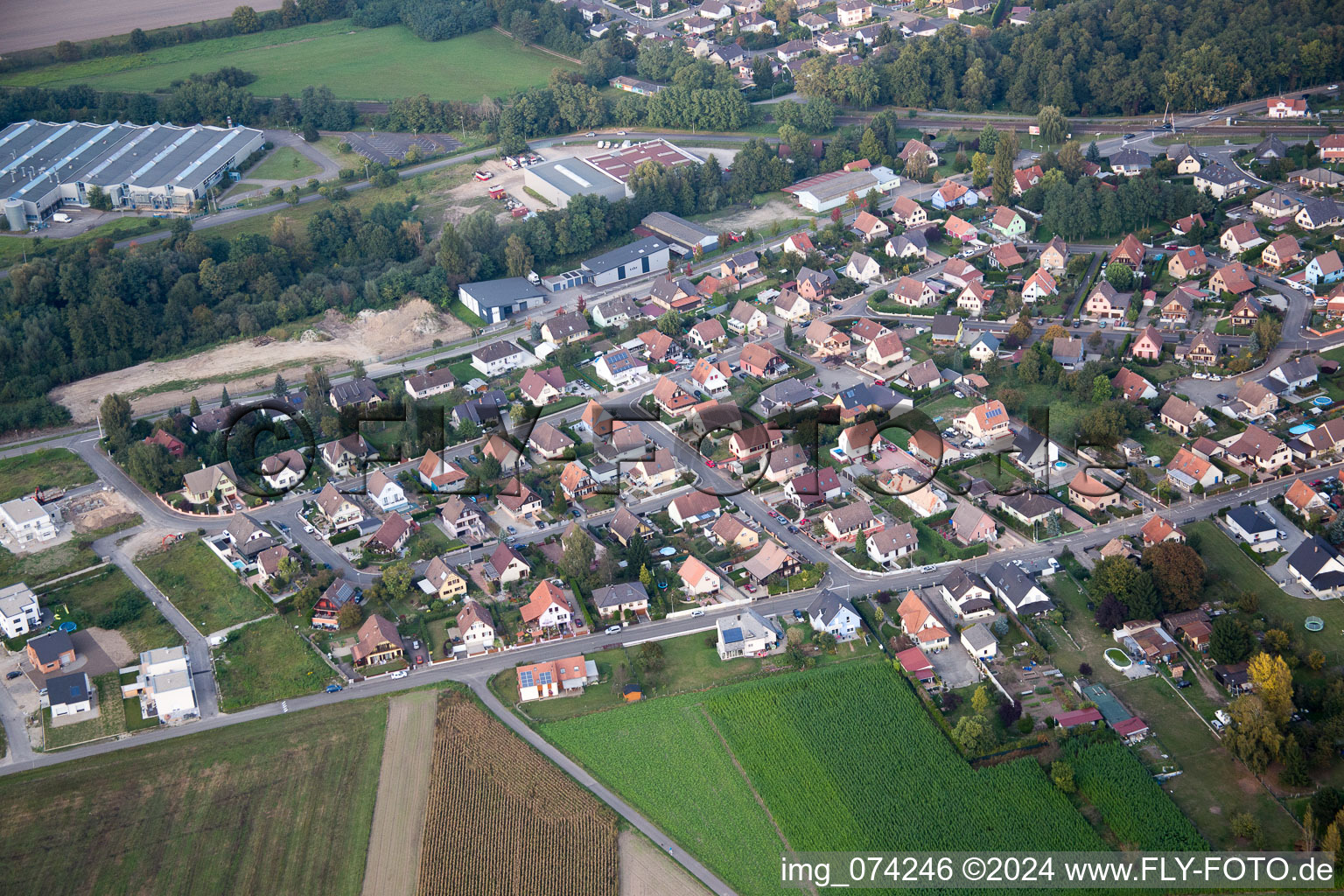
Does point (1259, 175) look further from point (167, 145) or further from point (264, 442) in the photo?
point (167, 145)

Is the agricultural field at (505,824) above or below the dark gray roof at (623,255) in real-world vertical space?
below

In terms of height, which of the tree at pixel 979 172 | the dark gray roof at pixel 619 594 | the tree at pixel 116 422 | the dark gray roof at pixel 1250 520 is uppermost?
the tree at pixel 979 172

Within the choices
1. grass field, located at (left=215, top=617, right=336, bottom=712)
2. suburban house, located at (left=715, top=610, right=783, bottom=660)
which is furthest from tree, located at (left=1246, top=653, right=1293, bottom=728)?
grass field, located at (left=215, top=617, right=336, bottom=712)

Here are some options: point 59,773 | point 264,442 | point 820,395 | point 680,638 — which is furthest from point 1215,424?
point 59,773

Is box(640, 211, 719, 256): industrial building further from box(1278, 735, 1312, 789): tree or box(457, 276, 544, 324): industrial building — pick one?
box(1278, 735, 1312, 789): tree

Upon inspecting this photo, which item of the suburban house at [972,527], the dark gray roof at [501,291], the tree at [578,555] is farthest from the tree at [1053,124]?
the tree at [578,555]

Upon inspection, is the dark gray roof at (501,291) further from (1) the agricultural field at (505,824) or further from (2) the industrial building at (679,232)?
(1) the agricultural field at (505,824)

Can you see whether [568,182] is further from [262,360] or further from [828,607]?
[828,607]
